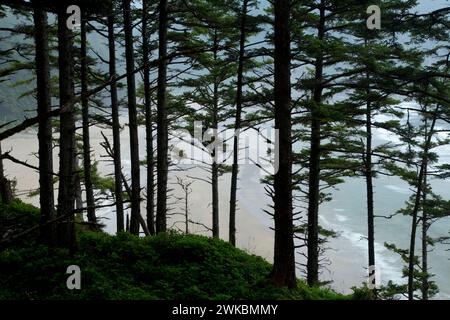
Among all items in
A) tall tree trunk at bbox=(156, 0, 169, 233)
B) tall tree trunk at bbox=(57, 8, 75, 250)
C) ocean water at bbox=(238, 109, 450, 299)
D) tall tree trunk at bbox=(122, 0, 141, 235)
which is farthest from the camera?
ocean water at bbox=(238, 109, 450, 299)

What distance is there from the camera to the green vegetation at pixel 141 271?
5906 millimetres

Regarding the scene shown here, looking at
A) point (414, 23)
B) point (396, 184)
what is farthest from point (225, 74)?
point (396, 184)

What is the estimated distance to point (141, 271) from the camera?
7.05 meters

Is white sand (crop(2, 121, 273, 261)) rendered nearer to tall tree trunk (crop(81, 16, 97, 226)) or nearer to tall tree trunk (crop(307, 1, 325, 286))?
tall tree trunk (crop(81, 16, 97, 226))

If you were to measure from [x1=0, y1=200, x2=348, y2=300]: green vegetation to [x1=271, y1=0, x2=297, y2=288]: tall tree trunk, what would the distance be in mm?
634

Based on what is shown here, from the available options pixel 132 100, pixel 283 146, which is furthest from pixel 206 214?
pixel 283 146

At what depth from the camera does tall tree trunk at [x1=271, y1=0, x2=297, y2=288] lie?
21.7ft

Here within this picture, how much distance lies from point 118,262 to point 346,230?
96.4 ft

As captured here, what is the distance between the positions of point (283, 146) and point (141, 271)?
3.66 meters

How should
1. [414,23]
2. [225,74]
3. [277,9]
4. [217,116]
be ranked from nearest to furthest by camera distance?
[277,9] < [414,23] < [225,74] < [217,116]

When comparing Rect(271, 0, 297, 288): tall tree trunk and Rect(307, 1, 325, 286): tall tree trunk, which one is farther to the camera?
Rect(307, 1, 325, 286): tall tree trunk

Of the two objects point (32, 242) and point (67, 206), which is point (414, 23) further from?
point (32, 242)

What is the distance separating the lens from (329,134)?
13492 millimetres

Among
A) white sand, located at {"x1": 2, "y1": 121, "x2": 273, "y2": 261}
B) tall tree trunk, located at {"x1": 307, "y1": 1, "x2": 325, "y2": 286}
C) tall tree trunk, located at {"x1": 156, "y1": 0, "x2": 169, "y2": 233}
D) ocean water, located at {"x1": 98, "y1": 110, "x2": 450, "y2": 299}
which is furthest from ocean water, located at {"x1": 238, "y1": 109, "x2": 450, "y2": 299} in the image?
tall tree trunk, located at {"x1": 156, "y1": 0, "x2": 169, "y2": 233}
